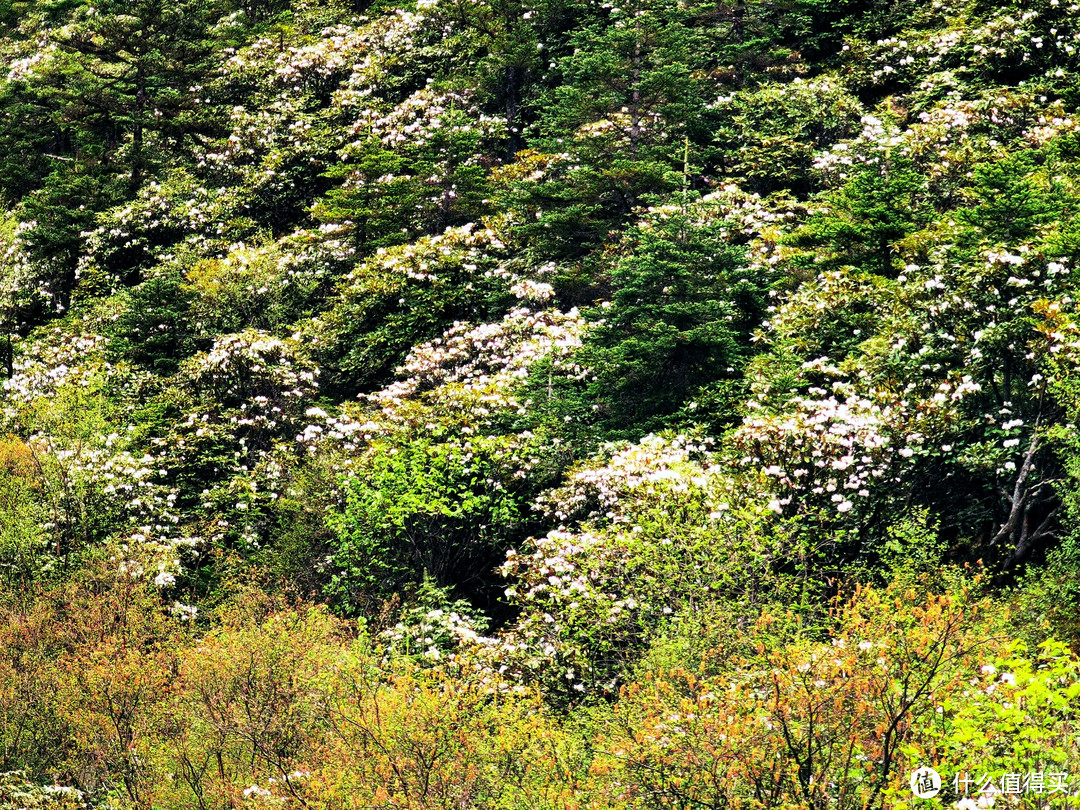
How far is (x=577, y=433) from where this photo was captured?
2697 centimetres

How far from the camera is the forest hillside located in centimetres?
1468

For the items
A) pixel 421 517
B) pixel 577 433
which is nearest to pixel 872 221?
pixel 577 433

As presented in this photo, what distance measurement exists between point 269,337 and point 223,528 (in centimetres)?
729

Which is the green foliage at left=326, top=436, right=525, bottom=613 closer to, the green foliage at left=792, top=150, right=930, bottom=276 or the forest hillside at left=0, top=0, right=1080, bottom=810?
the forest hillside at left=0, top=0, right=1080, bottom=810

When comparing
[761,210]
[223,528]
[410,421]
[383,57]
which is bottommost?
[223,528]

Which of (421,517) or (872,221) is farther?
(421,517)

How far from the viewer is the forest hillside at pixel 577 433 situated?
14.7m

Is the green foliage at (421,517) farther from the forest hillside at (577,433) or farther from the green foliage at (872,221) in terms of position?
the green foliage at (872,221)

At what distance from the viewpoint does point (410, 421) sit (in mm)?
→ 29922

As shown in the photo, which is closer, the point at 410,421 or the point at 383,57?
the point at 410,421

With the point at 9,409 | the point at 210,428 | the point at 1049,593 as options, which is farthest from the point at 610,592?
the point at 9,409

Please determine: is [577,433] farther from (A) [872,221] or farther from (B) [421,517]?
(A) [872,221]

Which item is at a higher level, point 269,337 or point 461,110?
point 461,110

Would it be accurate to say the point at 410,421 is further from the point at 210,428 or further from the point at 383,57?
the point at 383,57
